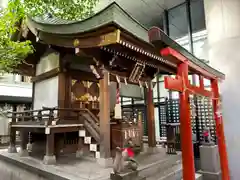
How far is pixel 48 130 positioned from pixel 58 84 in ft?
5.56

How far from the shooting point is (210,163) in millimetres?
5691

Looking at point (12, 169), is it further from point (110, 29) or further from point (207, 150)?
point (207, 150)

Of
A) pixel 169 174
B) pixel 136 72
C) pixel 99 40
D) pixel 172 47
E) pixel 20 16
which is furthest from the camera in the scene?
pixel 136 72

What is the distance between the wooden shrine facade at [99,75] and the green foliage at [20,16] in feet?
2.80

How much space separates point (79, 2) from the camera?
880 centimetres

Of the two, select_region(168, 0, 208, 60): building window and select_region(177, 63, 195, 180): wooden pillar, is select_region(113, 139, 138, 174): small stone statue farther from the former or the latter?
select_region(168, 0, 208, 60): building window

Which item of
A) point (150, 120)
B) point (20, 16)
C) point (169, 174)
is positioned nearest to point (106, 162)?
point (169, 174)

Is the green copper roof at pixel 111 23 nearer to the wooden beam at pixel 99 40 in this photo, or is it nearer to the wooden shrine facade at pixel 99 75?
the wooden shrine facade at pixel 99 75

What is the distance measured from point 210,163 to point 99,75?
172 inches

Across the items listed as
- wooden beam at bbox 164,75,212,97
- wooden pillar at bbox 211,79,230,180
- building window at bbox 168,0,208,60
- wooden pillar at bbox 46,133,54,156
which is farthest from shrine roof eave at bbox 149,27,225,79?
building window at bbox 168,0,208,60

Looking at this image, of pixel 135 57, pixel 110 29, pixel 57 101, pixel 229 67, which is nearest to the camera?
pixel 110 29

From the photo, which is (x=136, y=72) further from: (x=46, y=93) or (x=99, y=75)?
(x=46, y=93)

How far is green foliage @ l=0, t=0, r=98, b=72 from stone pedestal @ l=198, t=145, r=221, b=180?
5.82 meters

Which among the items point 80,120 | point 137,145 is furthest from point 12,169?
point 137,145
